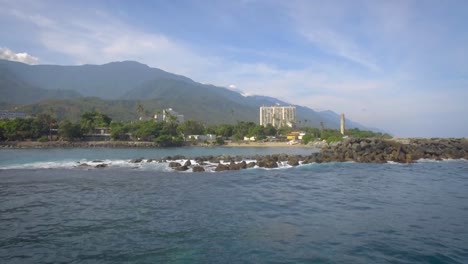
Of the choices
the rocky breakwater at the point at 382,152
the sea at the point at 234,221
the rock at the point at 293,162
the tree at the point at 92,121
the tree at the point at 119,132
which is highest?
the tree at the point at 92,121

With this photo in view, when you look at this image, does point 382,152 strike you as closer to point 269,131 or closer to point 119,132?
point 119,132

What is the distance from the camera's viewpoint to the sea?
10242mm

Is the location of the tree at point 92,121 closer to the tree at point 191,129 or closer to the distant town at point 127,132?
the distant town at point 127,132

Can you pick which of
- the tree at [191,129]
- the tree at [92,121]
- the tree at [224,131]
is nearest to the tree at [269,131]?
the tree at [224,131]

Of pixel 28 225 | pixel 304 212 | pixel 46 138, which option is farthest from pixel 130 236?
pixel 46 138

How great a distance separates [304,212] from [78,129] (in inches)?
3962

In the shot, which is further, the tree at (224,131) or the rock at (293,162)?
the tree at (224,131)

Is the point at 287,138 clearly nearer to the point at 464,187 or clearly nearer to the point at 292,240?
the point at 464,187

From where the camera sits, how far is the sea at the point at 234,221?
33.6ft

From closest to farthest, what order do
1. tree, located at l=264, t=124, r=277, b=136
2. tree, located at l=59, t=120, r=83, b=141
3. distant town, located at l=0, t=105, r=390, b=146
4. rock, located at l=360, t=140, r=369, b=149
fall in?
rock, located at l=360, t=140, r=369, b=149, distant town, located at l=0, t=105, r=390, b=146, tree, located at l=59, t=120, r=83, b=141, tree, located at l=264, t=124, r=277, b=136

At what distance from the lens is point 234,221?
13789mm

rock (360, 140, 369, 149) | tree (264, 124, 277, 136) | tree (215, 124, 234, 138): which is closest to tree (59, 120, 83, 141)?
tree (215, 124, 234, 138)

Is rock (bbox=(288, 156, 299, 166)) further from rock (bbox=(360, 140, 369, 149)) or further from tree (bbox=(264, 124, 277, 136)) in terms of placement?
tree (bbox=(264, 124, 277, 136))

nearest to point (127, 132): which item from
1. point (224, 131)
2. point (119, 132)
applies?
point (119, 132)
